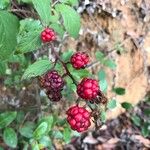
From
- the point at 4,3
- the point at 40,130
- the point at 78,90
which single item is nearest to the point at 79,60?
the point at 78,90

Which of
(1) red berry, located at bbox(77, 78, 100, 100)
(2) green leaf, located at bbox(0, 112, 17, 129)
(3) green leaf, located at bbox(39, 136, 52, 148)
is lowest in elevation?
(3) green leaf, located at bbox(39, 136, 52, 148)

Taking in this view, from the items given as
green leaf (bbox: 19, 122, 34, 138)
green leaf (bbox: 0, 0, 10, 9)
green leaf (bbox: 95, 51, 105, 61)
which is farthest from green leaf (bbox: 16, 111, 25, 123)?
green leaf (bbox: 0, 0, 10, 9)

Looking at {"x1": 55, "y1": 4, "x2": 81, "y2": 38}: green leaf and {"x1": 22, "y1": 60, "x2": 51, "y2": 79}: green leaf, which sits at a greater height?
{"x1": 55, "y1": 4, "x2": 81, "y2": 38}: green leaf

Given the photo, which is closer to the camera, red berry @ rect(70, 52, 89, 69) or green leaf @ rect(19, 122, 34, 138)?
Result: red berry @ rect(70, 52, 89, 69)

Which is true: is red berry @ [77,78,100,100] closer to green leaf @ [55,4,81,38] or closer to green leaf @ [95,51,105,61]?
green leaf @ [55,4,81,38]

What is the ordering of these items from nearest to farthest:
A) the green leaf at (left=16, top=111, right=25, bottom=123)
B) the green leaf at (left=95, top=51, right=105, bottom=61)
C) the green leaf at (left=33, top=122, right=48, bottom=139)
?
the green leaf at (left=33, top=122, right=48, bottom=139) → the green leaf at (left=16, top=111, right=25, bottom=123) → the green leaf at (left=95, top=51, right=105, bottom=61)

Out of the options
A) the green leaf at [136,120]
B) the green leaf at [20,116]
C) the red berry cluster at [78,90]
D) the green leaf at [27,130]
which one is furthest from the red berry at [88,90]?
the green leaf at [136,120]

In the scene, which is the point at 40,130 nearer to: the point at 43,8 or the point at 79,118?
the point at 79,118
